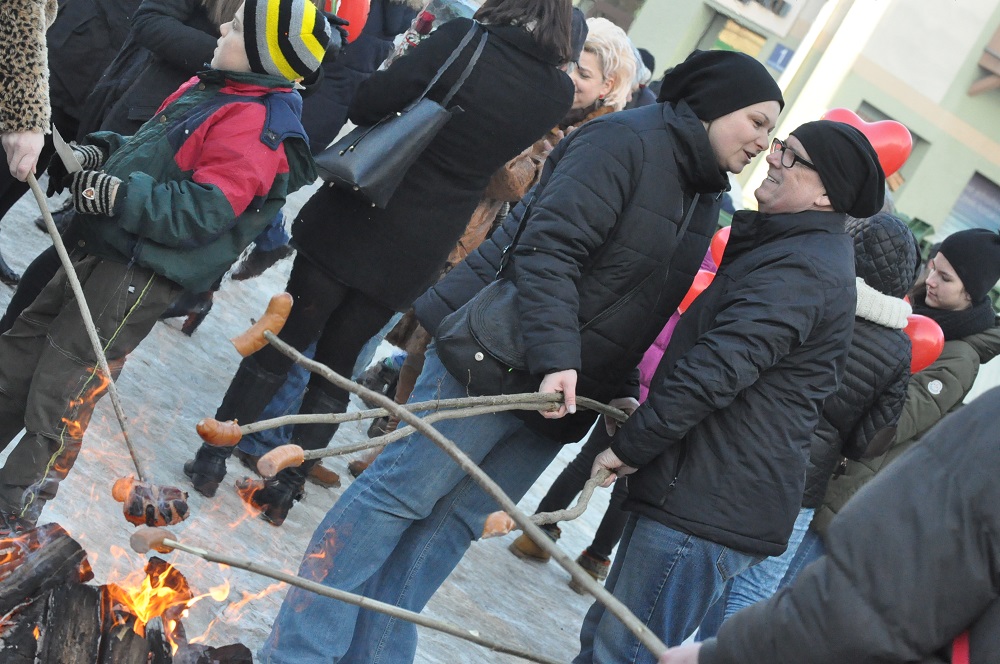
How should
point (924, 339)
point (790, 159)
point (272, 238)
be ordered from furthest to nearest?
point (272, 238)
point (924, 339)
point (790, 159)

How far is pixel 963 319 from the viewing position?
5.16 metres

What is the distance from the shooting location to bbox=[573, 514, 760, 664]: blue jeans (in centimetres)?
324

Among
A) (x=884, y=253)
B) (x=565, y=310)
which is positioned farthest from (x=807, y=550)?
(x=565, y=310)

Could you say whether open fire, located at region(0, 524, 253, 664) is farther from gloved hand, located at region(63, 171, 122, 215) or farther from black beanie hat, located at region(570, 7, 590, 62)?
black beanie hat, located at region(570, 7, 590, 62)

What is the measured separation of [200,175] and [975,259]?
11.7ft

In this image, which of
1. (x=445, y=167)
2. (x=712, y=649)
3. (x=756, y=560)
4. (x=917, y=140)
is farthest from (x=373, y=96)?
(x=917, y=140)

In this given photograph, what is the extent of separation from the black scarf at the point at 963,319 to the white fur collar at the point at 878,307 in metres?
1.05

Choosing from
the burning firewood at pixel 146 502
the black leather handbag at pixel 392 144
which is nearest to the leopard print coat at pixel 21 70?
the black leather handbag at pixel 392 144

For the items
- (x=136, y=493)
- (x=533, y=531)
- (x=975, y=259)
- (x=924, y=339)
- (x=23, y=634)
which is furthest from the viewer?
(x=975, y=259)

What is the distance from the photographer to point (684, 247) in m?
3.48

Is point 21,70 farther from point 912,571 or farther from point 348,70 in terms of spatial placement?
point 912,571

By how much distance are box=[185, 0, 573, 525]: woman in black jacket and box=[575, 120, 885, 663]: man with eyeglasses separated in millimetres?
1096

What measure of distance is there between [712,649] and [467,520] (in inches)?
61.3

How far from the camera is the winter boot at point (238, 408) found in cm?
438
